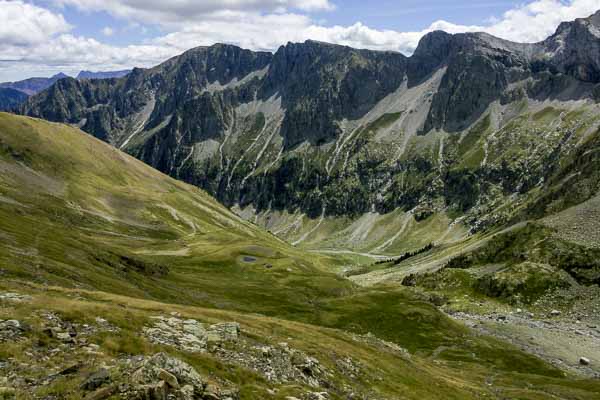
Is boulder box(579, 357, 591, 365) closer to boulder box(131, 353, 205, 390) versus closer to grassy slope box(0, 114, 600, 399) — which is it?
grassy slope box(0, 114, 600, 399)

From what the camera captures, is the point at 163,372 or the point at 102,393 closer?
the point at 102,393

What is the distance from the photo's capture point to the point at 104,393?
79.4 ft

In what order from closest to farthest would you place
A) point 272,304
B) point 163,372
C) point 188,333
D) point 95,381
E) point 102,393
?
point 102,393 → point 95,381 → point 163,372 → point 188,333 → point 272,304

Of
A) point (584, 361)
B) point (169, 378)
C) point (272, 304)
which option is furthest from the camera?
point (272, 304)

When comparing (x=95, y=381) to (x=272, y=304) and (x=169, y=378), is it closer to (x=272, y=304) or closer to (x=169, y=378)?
(x=169, y=378)

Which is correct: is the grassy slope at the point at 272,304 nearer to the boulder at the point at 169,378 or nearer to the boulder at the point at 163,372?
the boulder at the point at 163,372

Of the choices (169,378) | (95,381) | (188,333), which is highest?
(169,378)

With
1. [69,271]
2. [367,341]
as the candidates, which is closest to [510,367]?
[367,341]

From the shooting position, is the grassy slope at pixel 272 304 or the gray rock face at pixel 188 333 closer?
the gray rock face at pixel 188 333

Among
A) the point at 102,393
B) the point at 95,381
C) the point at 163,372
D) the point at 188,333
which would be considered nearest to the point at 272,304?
the point at 188,333

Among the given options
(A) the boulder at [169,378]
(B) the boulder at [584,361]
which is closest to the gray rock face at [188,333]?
(A) the boulder at [169,378]

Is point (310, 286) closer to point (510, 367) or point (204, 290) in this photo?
point (204, 290)

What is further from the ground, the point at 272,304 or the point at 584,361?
the point at 584,361

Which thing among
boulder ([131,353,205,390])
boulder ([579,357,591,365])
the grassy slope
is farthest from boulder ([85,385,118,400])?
boulder ([579,357,591,365])
